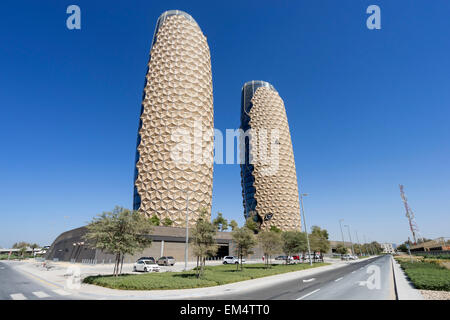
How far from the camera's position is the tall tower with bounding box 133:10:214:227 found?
186ft

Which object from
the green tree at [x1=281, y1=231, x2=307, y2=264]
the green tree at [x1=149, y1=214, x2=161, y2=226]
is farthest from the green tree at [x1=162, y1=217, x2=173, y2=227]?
the green tree at [x1=281, y1=231, x2=307, y2=264]

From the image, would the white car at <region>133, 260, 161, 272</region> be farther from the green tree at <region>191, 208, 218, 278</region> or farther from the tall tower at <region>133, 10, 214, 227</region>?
the tall tower at <region>133, 10, 214, 227</region>

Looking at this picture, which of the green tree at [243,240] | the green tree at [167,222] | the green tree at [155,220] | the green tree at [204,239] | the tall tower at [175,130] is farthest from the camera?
the tall tower at [175,130]

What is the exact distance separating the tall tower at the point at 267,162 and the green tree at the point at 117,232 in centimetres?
7965

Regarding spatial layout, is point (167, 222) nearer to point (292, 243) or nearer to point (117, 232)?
point (292, 243)

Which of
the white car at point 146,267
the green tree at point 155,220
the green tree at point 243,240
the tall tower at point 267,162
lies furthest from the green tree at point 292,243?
the tall tower at point 267,162

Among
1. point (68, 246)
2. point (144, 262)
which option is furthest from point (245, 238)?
point (68, 246)

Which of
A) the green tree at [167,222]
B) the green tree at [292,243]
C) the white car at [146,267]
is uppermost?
the green tree at [167,222]

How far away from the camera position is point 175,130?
60750mm

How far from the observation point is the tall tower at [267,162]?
9481 cm

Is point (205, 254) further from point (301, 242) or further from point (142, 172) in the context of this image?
point (142, 172)

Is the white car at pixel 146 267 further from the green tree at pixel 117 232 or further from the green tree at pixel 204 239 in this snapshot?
the green tree at pixel 204 239

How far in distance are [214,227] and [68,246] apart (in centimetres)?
5323

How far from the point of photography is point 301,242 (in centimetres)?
3838
